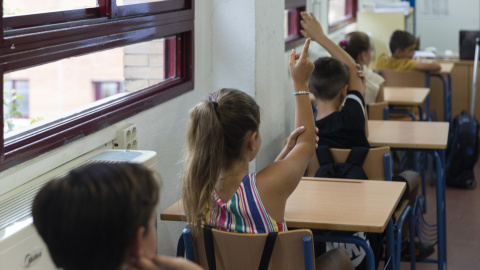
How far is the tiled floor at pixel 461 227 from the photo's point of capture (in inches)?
149

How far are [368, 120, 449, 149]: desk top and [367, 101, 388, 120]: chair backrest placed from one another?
26 cm

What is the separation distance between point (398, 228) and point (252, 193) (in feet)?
3.54

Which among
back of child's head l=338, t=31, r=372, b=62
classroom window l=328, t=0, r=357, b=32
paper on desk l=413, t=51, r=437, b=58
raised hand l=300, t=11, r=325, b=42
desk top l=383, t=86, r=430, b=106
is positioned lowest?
desk top l=383, t=86, r=430, b=106

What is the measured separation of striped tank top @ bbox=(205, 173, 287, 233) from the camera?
2.08 m

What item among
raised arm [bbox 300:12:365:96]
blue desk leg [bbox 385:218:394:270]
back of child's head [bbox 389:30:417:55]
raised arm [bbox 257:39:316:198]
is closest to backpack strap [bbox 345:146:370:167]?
blue desk leg [bbox 385:218:394:270]

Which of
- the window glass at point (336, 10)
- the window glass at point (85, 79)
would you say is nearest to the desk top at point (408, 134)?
the window glass at point (85, 79)

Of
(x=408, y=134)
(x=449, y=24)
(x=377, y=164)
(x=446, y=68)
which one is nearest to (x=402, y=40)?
(x=446, y=68)

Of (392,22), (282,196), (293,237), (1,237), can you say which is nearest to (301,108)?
(282,196)

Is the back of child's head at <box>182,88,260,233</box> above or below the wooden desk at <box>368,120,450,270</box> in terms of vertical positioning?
above

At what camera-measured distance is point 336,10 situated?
7207 mm

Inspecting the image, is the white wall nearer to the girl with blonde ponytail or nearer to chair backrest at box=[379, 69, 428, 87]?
chair backrest at box=[379, 69, 428, 87]

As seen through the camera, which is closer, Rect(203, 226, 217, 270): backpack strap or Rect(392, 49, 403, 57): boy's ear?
Rect(203, 226, 217, 270): backpack strap

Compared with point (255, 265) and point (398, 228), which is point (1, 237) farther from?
point (398, 228)

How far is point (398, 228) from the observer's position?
9.68 feet
